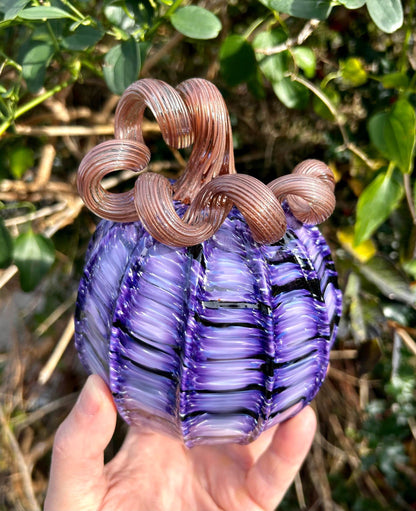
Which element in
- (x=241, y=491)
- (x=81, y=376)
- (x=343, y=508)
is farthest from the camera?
(x=81, y=376)

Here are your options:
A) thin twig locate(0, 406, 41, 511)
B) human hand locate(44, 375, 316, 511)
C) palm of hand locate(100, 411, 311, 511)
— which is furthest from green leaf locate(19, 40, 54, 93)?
thin twig locate(0, 406, 41, 511)

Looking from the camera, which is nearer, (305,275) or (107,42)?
(305,275)

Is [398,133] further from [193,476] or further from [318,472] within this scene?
[318,472]

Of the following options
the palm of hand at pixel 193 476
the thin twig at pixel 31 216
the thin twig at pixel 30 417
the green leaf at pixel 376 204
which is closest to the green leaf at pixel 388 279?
the green leaf at pixel 376 204

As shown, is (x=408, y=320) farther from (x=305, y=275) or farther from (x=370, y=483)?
(x=370, y=483)

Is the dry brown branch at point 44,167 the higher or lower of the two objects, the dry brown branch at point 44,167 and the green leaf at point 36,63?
the lower

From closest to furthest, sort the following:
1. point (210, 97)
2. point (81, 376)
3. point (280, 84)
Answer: point (210, 97) → point (280, 84) → point (81, 376)

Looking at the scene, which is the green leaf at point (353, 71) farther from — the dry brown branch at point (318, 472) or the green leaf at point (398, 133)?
the dry brown branch at point (318, 472)

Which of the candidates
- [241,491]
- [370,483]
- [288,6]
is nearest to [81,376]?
[241,491]
